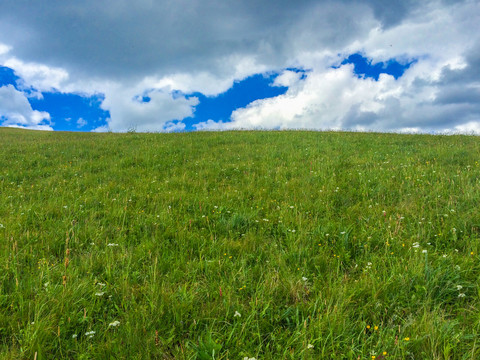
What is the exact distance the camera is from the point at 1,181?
7.70 metres

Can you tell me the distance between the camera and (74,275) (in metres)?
2.94

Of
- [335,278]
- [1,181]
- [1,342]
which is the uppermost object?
[1,181]

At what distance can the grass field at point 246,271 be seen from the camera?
219 cm

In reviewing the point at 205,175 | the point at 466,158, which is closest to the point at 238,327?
the point at 205,175

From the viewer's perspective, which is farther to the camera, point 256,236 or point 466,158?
point 466,158

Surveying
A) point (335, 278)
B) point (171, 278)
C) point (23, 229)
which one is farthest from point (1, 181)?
point (335, 278)

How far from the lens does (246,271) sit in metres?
3.04

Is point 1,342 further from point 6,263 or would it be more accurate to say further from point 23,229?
point 23,229

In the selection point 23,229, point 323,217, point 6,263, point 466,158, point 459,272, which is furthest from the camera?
point 466,158

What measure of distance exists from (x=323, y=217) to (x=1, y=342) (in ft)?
15.4

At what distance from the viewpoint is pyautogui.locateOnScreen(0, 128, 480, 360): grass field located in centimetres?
219

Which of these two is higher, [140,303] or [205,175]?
[205,175]

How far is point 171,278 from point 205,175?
5.25 m

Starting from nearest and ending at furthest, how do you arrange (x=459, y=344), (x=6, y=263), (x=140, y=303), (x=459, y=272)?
(x=459, y=344) → (x=140, y=303) → (x=459, y=272) → (x=6, y=263)
